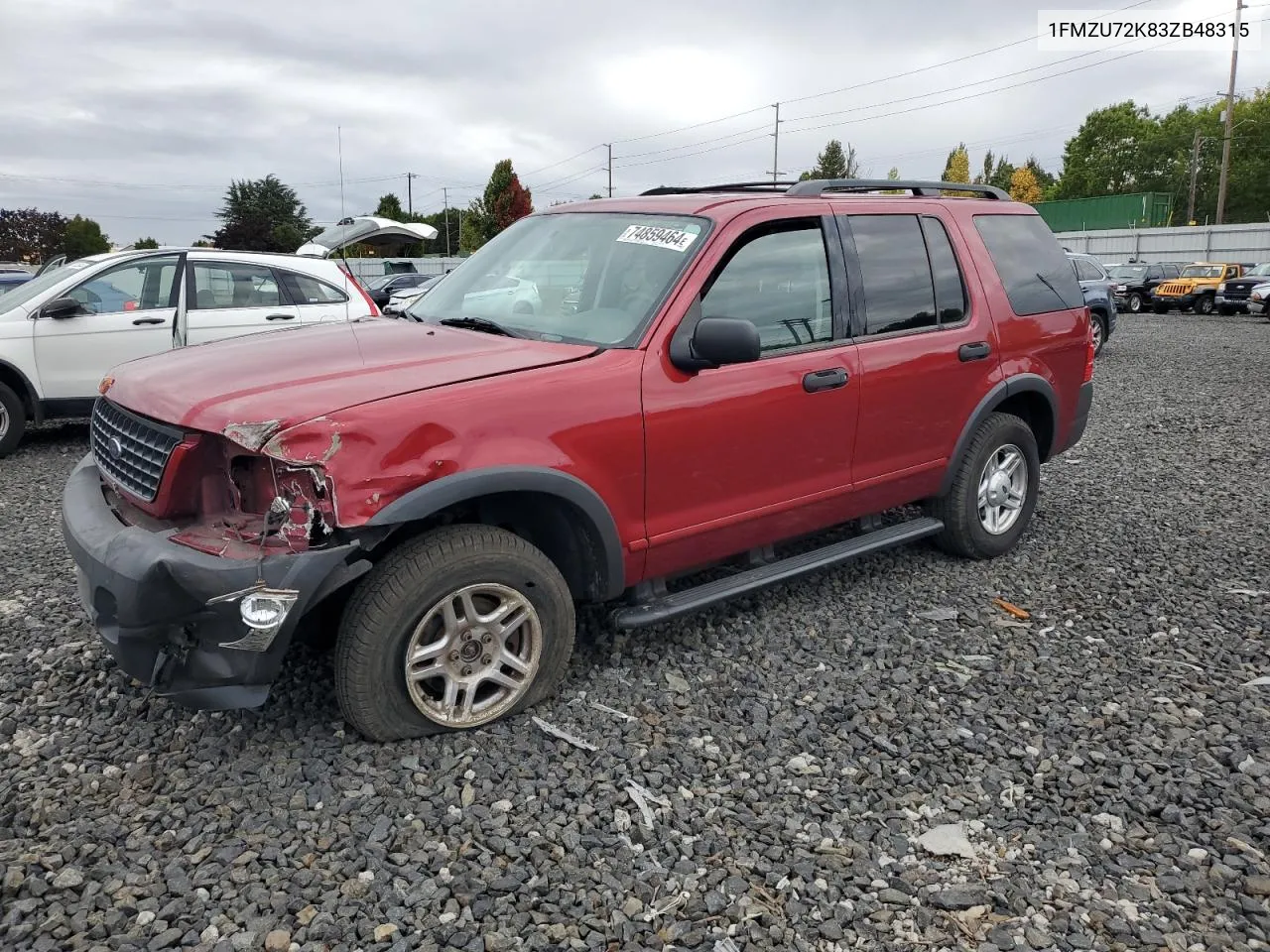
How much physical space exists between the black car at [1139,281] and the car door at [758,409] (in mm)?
29516

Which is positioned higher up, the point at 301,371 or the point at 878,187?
the point at 878,187

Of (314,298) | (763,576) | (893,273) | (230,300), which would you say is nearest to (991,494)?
(893,273)

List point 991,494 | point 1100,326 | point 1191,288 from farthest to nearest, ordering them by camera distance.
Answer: point 1191,288 → point 1100,326 → point 991,494

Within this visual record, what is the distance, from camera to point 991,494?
17.0 ft

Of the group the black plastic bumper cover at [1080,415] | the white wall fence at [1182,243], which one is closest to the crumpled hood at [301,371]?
the black plastic bumper cover at [1080,415]

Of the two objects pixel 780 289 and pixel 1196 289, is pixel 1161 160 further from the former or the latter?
pixel 780 289

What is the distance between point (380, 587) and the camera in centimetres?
A: 304

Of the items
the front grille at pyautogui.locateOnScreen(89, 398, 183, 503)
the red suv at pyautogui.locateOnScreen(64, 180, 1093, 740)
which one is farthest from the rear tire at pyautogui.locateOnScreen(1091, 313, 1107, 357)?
the front grille at pyautogui.locateOnScreen(89, 398, 183, 503)

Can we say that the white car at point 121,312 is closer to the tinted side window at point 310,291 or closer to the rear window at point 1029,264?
the tinted side window at point 310,291

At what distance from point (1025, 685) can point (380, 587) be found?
8.30 ft

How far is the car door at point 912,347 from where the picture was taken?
170 inches

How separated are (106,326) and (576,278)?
5859 millimetres

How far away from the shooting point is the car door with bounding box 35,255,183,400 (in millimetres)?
7953

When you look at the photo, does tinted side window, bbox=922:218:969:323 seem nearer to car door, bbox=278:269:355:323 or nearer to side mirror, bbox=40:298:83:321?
car door, bbox=278:269:355:323
